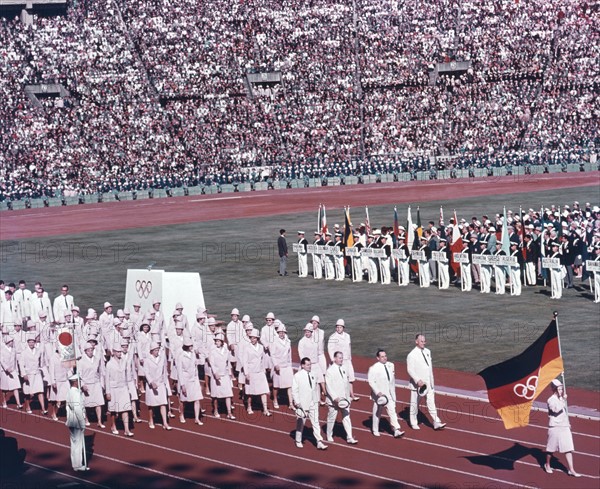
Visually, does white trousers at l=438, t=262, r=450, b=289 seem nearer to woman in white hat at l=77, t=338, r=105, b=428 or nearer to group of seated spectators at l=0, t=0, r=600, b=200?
woman in white hat at l=77, t=338, r=105, b=428

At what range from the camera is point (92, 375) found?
1780 centimetres

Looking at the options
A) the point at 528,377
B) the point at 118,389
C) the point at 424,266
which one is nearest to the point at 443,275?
the point at 424,266

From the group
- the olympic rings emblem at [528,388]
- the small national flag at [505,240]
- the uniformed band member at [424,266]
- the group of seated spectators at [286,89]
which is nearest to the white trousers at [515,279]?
the small national flag at [505,240]

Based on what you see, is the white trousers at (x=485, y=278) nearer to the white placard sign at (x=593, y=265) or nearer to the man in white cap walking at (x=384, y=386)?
the white placard sign at (x=593, y=265)

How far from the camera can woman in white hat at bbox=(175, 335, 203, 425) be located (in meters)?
18.0

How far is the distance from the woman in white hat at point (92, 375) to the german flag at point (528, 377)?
6769mm

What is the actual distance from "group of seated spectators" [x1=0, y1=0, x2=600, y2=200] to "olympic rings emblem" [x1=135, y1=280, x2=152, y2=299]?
3991cm

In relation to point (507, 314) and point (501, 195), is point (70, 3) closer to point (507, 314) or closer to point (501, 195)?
point (501, 195)

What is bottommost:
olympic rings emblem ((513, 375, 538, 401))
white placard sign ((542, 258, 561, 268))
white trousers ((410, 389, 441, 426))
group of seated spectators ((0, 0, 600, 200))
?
white trousers ((410, 389, 441, 426))

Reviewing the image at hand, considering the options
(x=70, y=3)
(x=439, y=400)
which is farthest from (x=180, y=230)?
(x=70, y=3)

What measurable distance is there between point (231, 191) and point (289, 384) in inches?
1864

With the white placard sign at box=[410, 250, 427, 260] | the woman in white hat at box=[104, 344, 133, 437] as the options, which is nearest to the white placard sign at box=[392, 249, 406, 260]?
the white placard sign at box=[410, 250, 427, 260]

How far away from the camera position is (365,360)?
21.7 meters

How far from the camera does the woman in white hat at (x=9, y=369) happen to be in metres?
20.0
